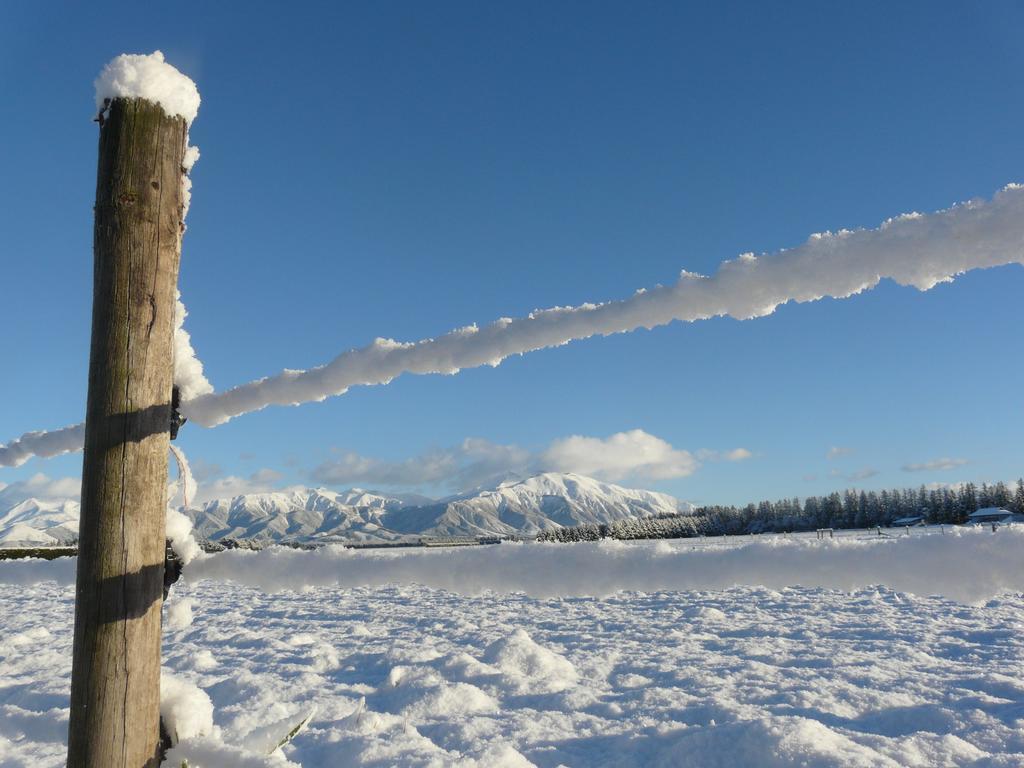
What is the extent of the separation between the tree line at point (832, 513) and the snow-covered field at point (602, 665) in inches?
2395

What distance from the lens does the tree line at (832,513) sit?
7650cm

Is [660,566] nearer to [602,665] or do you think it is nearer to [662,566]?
[662,566]

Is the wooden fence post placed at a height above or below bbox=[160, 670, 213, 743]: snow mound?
above

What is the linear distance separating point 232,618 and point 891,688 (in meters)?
8.65

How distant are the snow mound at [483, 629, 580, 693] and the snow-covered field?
1.0 inches

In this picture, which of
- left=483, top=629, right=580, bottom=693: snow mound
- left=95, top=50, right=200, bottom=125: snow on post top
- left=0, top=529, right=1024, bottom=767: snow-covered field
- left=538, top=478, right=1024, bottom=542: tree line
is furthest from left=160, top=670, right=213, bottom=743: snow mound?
left=538, top=478, right=1024, bottom=542: tree line

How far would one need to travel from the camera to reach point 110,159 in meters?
1.69

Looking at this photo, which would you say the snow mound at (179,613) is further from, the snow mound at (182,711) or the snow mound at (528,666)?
the snow mound at (528,666)

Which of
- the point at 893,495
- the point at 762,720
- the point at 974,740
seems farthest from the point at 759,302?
the point at 893,495

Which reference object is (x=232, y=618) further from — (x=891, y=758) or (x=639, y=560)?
(x=639, y=560)

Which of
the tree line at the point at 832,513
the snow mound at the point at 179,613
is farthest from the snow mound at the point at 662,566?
the tree line at the point at 832,513

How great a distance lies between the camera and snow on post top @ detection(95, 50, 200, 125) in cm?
170

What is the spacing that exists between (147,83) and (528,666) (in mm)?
5128

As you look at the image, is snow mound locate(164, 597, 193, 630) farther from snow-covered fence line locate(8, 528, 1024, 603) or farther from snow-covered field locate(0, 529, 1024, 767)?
snow-covered fence line locate(8, 528, 1024, 603)
